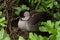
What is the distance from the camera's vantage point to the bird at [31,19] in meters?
2.61

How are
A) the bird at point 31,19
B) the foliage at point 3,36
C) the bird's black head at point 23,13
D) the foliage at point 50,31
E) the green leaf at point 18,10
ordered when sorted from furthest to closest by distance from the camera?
the green leaf at point 18,10, the bird's black head at point 23,13, the bird at point 31,19, the foliage at point 3,36, the foliage at point 50,31

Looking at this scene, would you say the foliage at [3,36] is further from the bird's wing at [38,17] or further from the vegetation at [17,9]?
the bird's wing at [38,17]

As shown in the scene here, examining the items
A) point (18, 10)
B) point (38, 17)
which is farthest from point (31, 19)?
point (18, 10)

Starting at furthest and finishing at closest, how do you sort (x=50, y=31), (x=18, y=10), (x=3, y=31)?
(x=18, y=10), (x=3, y=31), (x=50, y=31)

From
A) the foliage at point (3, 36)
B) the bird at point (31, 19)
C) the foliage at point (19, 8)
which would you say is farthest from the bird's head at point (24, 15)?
the foliage at point (3, 36)

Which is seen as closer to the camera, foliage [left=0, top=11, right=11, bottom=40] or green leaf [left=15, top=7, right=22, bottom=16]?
foliage [left=0, top=11, right=11, bottom=40]

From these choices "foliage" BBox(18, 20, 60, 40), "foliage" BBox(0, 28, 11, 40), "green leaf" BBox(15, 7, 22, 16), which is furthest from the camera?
"green leaf" BBox(15, 7, 22, 16)

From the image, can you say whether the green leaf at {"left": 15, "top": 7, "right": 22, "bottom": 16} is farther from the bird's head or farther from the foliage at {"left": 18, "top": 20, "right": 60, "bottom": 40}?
the foliage at {"left": 18, "top": 20, "right": 60, "bottom": 40}

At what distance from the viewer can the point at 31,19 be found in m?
2.62

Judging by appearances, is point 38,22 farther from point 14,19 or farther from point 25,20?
point 14,19

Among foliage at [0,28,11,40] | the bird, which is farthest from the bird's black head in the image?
→ foliage at [0,28,11,40]

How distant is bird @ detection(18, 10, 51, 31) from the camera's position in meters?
2.61

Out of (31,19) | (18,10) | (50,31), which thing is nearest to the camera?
(50,31)

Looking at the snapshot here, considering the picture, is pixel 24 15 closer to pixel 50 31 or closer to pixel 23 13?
pixel 23 13
